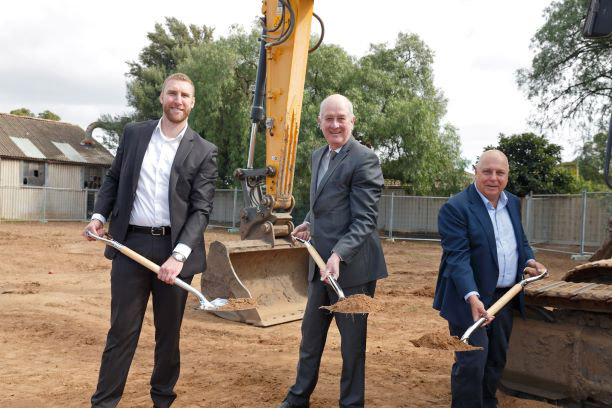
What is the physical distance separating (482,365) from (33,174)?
2819 centimetres

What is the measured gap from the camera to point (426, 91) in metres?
25.7

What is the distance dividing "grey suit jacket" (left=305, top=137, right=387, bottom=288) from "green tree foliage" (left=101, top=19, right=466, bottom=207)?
59.6ft

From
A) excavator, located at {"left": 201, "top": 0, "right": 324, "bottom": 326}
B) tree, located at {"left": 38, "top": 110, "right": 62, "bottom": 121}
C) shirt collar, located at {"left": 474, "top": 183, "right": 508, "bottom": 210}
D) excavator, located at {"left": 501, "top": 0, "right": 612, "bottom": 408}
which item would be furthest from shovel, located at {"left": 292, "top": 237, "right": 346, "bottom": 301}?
tree, located at {"left": 38, "top": 110, "right": 62, "bottom": 121}

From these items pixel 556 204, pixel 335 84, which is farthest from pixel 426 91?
pixel 556 204

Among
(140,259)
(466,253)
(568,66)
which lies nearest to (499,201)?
(466,253)

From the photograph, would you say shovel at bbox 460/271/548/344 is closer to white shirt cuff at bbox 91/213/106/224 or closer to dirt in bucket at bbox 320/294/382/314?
dirt in bucket at bbox 320/294/382/314

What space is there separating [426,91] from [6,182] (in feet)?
61.8

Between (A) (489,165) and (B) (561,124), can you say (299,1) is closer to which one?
(A) (489,165)

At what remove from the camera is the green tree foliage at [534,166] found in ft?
74.3

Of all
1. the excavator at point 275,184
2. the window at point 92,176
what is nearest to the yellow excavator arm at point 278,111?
the excavator at point 275,184

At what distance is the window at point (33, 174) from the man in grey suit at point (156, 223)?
2662 cm

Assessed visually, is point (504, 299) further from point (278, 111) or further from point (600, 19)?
point (278, 111)

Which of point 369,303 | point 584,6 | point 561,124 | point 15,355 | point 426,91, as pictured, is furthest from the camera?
point 426,91

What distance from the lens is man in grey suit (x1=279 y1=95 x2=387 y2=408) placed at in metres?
3.73
